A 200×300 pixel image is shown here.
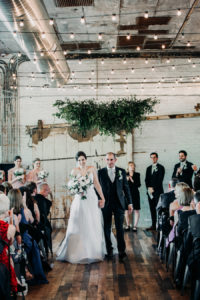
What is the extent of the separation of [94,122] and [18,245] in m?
5.19

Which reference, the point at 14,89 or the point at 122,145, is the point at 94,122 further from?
the point at 14,89

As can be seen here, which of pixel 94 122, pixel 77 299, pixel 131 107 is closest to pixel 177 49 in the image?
pixel 131 107

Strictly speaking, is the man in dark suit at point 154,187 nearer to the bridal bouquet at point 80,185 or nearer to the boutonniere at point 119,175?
the boutonniere at point 119,175

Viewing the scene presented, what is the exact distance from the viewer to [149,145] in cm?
1077

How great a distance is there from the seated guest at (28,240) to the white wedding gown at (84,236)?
1216mm

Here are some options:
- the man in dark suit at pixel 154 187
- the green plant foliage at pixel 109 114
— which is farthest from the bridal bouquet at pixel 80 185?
the man in dark suit at pixel 154 187

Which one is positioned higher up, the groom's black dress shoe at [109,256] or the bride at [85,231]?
the bride at [85,231]

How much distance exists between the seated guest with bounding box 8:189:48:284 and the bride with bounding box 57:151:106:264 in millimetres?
1223

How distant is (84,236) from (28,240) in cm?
159

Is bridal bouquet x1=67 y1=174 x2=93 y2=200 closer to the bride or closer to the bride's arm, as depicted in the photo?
the bride

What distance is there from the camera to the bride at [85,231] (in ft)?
20.5

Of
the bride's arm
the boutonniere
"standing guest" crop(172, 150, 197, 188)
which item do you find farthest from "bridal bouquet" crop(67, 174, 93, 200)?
"standing guest" crop(172, 150, 197, 188)

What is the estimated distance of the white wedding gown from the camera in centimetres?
624

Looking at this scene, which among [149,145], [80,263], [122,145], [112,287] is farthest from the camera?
[149,145]
